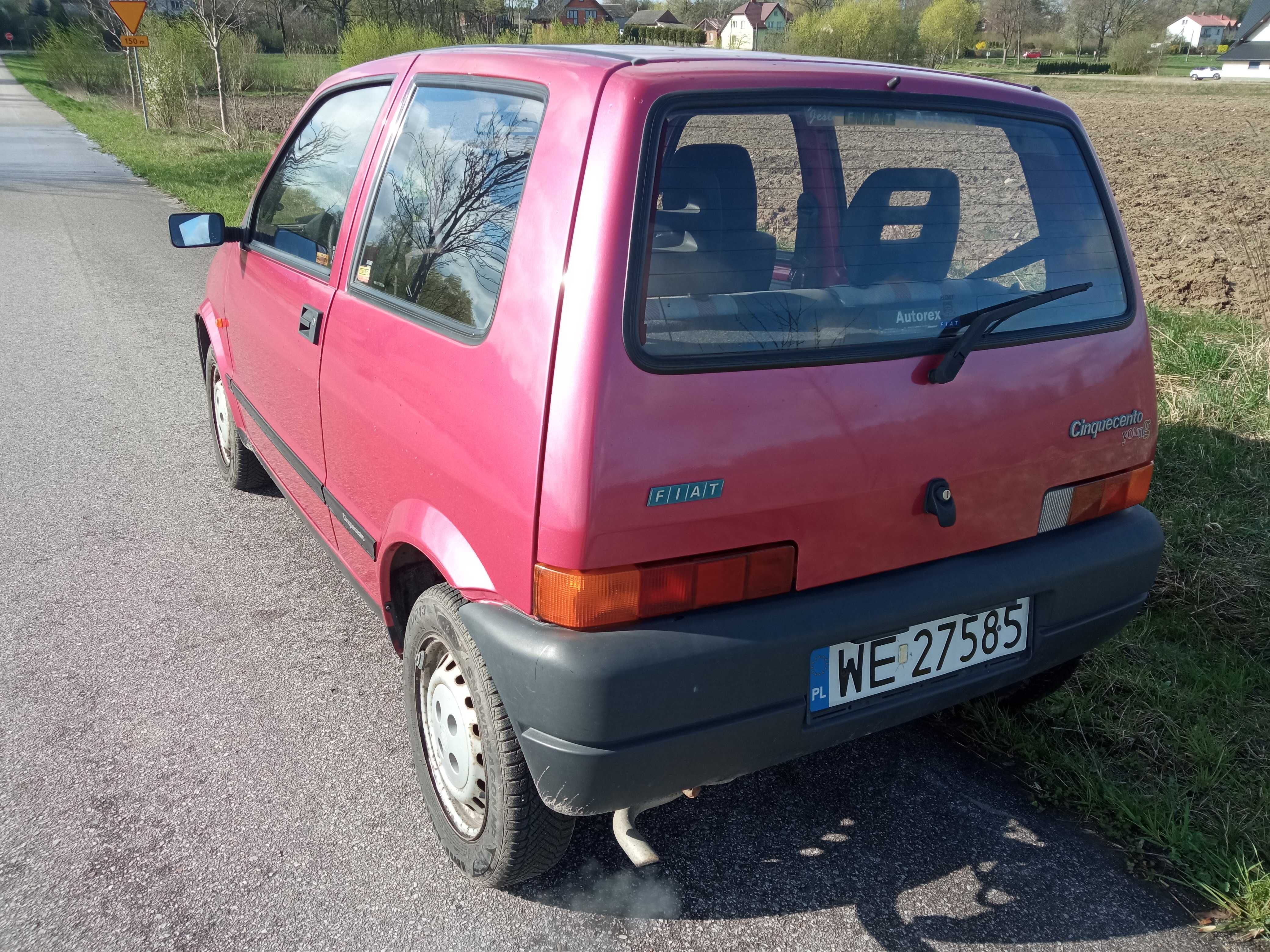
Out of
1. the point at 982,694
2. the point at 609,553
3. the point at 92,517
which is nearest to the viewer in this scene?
the point at 609,553

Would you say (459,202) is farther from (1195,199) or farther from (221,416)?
(1195,199)

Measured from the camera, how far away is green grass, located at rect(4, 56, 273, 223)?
13.2 m

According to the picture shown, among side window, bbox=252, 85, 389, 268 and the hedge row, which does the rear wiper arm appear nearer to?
side window, bbox=252, 85, 389, 268

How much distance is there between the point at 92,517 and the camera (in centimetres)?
431

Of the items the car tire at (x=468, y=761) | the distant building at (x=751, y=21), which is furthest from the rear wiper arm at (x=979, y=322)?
the distant building at (x=751, y=21)

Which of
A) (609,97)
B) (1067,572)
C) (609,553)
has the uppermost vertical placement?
(609,97)

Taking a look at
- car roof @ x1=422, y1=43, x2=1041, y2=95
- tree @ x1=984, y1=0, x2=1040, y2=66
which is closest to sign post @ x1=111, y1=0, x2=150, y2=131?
car roof @ x1=422, y1=43, x2=1041, y2=95

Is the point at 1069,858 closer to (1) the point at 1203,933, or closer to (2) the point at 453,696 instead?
(1) the point at 1203,933

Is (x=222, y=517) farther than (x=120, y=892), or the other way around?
(x=222, y=517)

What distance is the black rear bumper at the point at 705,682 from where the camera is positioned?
1.87 metres

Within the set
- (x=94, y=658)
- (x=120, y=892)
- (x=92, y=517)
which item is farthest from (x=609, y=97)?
(x=92, y=517)

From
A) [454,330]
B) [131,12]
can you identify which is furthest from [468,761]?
[131,12]

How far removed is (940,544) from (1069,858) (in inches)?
37.2

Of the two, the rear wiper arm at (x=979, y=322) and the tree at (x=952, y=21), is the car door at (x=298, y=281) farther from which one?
the tree at (x=952, y=21)
